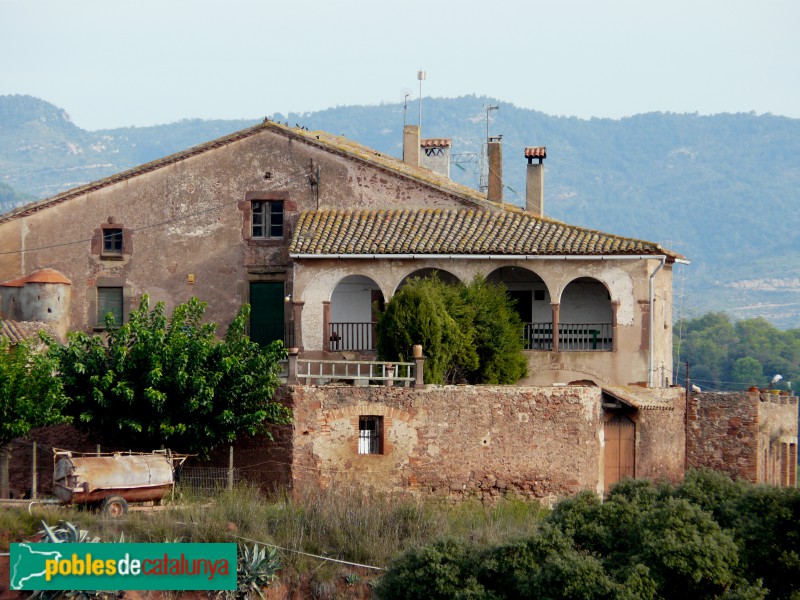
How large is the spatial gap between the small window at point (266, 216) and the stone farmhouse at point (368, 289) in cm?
4

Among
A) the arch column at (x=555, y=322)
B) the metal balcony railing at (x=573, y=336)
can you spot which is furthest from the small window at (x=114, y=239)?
the arch column at (x=555, y=322)

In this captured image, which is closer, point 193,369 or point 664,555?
point 664,555

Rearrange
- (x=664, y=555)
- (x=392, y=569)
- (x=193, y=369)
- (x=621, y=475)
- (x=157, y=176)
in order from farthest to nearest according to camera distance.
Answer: (x=157, y=176) → (x=621, y=475) → (x=193, y=369) → (x=392, y=569) → (x=664, y=555)

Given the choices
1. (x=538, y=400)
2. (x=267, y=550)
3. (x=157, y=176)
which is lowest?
(x=267, y=550)

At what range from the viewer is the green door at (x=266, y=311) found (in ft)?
132

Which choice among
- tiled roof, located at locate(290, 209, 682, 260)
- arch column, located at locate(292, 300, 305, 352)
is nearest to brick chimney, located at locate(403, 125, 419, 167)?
tiled roof, located at locate(290, 209, 682, 260)

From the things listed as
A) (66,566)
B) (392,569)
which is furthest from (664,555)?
(66,566)

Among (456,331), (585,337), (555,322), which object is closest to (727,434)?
(585,337)

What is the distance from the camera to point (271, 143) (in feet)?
134

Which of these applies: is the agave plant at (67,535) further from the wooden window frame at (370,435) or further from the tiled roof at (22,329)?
the tiled roof at (22,329)

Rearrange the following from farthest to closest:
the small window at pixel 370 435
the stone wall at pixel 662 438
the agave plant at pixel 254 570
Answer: the stone wall at pixel 662 438 < the small window at pixel 370 435 < the agave plant at pixel 254 570

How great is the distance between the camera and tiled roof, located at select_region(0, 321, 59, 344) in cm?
3672

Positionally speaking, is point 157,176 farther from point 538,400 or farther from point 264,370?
point 538,400

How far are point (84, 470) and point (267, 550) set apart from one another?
3875 millimetres
